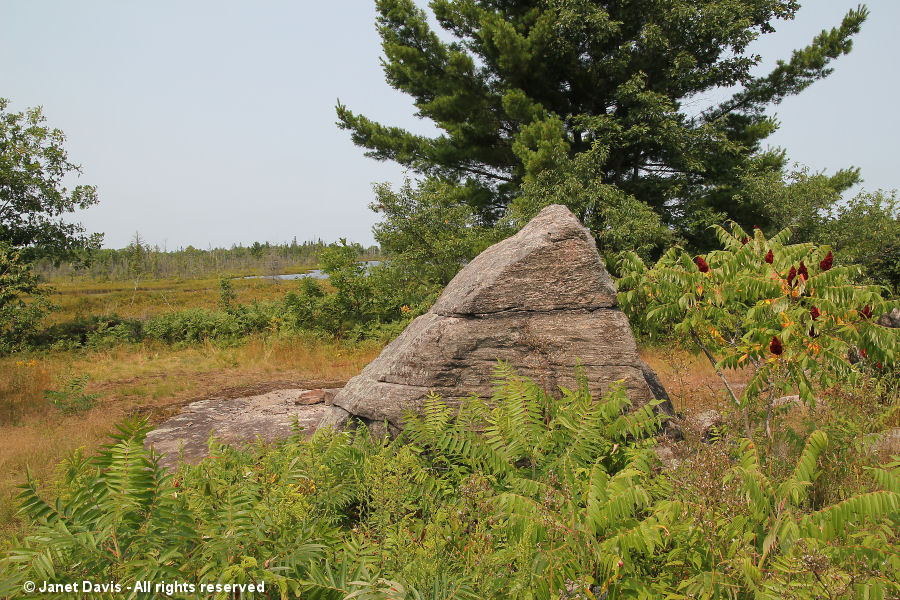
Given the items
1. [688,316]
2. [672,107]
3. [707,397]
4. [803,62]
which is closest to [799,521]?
[688,316]

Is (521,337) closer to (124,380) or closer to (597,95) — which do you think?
(124,380)

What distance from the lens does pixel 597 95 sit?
16.5m

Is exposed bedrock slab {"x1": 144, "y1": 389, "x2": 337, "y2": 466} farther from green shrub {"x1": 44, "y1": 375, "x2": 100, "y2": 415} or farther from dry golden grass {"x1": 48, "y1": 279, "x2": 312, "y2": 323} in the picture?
dry golden grass {"x1": 48, "y1": 279, "x2": 312, "y2": 323}

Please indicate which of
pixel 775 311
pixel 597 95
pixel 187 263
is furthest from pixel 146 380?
pixel 187 263

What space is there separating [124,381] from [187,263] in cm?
8859

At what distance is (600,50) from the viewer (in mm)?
15430

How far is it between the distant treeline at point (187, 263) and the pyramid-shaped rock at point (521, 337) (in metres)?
57.9

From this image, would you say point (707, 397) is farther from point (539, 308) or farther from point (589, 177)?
point (589, 177)

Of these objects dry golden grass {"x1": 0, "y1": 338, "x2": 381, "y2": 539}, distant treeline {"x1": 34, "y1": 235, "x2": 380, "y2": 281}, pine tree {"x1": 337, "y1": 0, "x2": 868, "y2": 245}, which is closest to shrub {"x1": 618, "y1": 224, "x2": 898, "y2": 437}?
dry golden grass {"x1": 0, "y1": 338, "x2": 381, "y2": 539}

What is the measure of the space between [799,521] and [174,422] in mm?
7717

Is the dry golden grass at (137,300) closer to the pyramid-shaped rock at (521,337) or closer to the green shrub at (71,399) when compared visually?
the green shrub at (71,399)

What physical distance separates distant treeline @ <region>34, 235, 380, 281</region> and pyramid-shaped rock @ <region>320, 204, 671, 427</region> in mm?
57933

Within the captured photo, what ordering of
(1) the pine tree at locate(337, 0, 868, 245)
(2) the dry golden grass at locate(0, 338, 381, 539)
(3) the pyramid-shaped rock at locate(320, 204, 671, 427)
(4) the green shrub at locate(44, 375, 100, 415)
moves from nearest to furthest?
(3) the pyramid-shaped rock at locate(320, 204, 671, 427), (2) the dry golden grass at locate(0, 338, 381, 539), (4) the green shrub at locate(44, 375, 100, 415), (1) the pine tree at locate(337, 0, 868, 245)

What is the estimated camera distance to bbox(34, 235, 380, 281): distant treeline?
2918 inches
